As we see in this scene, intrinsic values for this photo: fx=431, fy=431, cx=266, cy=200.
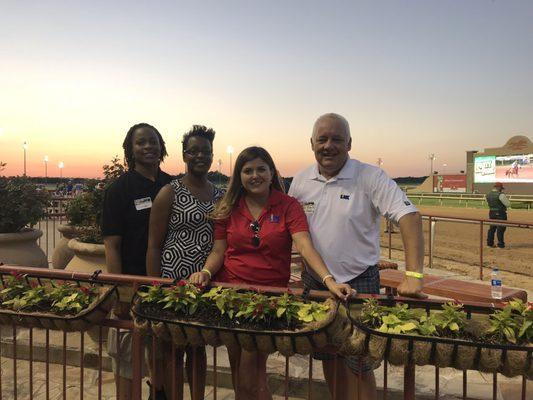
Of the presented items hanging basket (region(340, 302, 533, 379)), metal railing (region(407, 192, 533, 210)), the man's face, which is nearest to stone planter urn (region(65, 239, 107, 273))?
the man's face

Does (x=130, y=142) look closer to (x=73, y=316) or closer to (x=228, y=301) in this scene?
(x=73, y=316)

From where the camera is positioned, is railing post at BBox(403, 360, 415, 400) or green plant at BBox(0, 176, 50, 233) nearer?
railing post at BBox(403, 360, 415, 400)

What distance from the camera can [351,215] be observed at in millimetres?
2553

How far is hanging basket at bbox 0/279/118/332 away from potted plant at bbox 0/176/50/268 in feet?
11.3

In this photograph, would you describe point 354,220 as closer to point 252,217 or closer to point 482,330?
point 252,217

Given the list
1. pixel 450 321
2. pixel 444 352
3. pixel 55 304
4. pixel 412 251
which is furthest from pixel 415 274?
pixel 55 304

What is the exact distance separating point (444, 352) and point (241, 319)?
88cm

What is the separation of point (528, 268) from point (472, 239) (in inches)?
231

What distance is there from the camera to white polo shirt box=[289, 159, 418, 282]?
8.38ft

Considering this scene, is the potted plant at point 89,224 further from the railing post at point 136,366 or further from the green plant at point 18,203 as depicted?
the railing post at point 136,366

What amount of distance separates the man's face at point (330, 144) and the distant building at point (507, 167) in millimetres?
54641

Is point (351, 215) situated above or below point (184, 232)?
above

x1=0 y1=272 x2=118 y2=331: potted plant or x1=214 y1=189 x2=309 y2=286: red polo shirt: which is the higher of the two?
x1=214 y1=189 x2=309 y2=286: red polo shirt

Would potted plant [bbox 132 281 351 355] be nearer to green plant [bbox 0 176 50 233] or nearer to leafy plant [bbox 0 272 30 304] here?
leafy plant [bbox 0 272 30 304]
